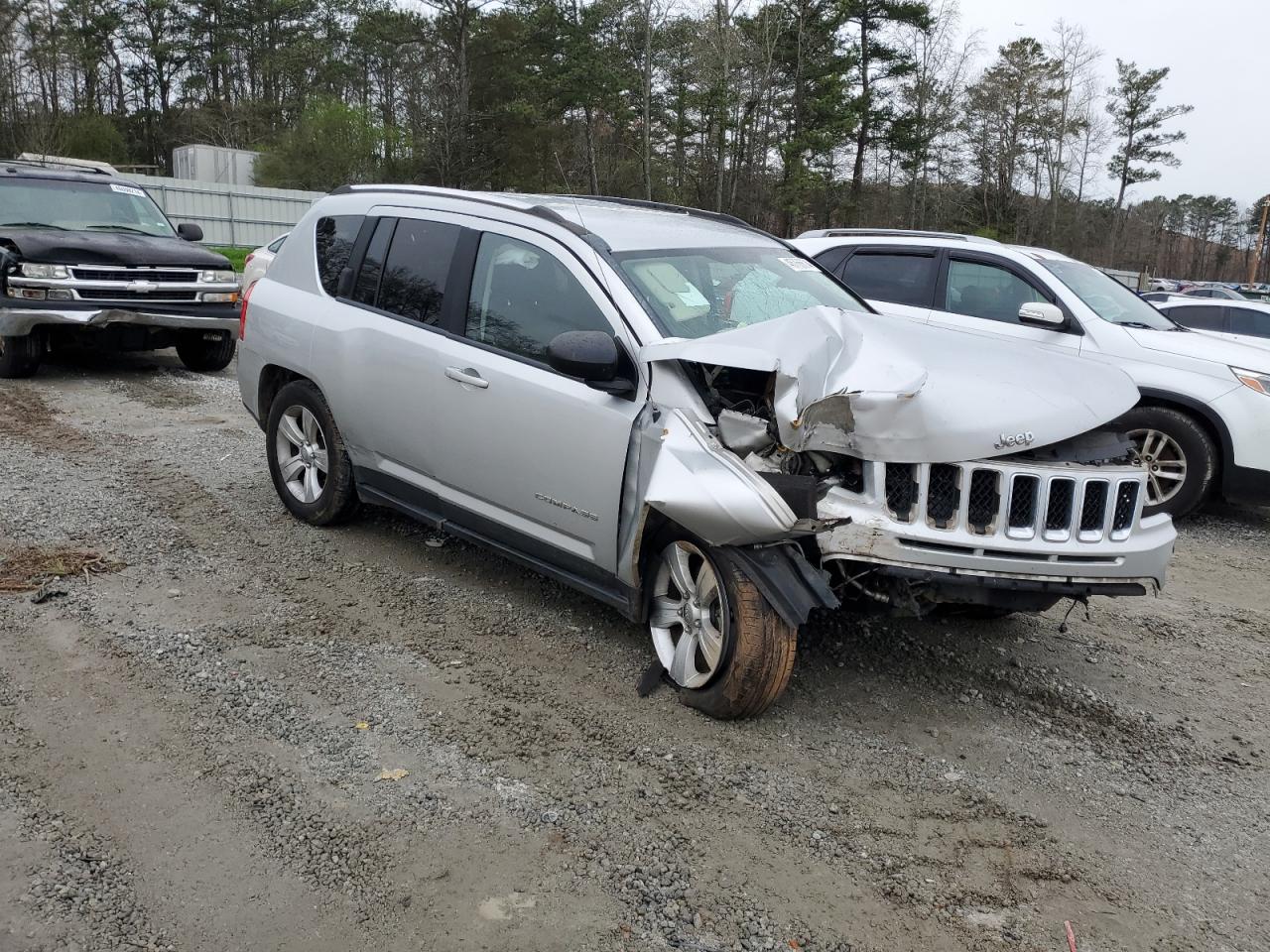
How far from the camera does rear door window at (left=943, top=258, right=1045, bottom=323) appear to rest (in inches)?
300

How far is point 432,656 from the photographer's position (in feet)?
14.2

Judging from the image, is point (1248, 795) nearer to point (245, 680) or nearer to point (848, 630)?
point (848, 630)

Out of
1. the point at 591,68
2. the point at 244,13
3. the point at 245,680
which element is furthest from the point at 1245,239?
the point at 245,680

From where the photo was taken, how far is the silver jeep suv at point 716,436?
3.54 metres

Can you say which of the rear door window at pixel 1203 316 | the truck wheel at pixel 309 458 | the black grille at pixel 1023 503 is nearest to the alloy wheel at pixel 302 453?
the truck wheel at pixel 309 458

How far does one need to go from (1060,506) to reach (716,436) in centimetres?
123

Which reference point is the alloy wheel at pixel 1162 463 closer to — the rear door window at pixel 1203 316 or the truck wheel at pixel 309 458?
the truck wheel at pixel 309 458

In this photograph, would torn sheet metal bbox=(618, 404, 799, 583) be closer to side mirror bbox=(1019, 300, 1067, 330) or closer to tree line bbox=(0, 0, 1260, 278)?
side mirror bbox=(1019, 300, 1067, 330)

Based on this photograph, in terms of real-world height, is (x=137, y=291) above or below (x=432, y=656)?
above

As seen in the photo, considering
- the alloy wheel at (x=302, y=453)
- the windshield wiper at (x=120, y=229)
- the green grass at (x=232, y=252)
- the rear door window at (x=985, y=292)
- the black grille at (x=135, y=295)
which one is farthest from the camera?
the green grass at (x=232, y=252)

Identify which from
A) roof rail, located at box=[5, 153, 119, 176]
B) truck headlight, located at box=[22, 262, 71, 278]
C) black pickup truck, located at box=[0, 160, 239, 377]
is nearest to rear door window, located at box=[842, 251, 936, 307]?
black pickup truck, located at box=[0, 160, 239, 377]

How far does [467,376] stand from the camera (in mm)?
4570

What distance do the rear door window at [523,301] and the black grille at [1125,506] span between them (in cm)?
201

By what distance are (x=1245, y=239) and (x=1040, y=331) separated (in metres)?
96.2
